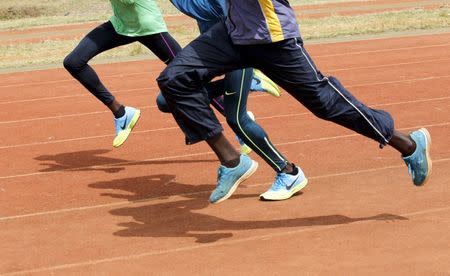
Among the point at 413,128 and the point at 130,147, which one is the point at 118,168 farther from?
the point at 413,128

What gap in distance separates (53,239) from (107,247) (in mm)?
414

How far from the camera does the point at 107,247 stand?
17.2 ft

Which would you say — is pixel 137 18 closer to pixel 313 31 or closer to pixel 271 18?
pixel 271 18

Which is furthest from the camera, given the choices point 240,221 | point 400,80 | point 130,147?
point 400,80

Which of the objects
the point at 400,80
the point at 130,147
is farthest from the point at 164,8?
the point at 130,147

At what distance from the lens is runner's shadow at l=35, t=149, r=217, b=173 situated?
7770mm

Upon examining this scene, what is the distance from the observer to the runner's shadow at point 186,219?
5.49 meters

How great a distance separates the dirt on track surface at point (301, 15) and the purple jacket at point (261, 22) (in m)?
17.3

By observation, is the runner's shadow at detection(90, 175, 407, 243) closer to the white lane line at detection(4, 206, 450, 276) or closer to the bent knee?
the white lane line at detection(4, 206, 450, 276)

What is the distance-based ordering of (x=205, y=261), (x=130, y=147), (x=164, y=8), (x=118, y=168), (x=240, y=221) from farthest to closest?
(x=164, y=8)
(x=130, y=147)
(x=118, y=168)
(x=240, y=221)
(x=205, y=261)

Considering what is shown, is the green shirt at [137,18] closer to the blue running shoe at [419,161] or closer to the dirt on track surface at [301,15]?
the blue running shoe at [419,161]

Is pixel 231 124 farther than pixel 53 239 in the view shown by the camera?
Yes

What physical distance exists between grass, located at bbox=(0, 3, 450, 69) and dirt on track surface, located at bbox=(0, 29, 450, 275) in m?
5.96

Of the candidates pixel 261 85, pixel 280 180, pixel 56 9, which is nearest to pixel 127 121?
pixel 261 85
